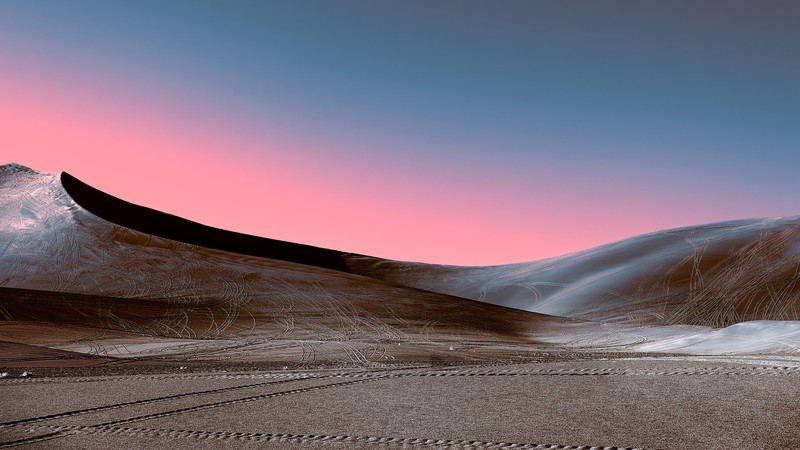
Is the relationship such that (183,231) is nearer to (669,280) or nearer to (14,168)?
(14,168)

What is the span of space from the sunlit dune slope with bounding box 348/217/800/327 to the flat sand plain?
814 inches

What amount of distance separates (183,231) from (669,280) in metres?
28.9

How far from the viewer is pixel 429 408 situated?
324 inches

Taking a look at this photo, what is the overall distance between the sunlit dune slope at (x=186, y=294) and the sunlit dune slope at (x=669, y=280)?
547cm

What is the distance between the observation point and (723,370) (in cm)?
997

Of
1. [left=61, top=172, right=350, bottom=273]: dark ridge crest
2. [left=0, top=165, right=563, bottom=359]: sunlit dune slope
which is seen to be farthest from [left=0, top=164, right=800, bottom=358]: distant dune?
[left=61, top=172, right=350, bottom=273]: dark ridge crest

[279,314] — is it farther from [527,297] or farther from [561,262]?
[561,262]

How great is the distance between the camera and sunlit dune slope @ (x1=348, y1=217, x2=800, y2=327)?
3056cm

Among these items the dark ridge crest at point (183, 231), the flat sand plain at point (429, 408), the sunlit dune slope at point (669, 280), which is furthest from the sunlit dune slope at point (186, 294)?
the flat sand plain at point (429, 408)

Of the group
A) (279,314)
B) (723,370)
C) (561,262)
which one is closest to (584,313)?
(561,262)

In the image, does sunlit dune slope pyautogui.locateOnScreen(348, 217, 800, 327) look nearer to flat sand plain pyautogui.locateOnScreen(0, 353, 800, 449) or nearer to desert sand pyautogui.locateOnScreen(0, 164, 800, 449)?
desert sand pyautogui.locateOnScreen(0, 164, 800, 449)

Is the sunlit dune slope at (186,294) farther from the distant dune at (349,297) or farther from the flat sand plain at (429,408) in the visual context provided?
the flat sand plain at (429,408)

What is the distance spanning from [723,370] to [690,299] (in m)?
23.8

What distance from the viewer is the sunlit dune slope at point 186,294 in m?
23.9
